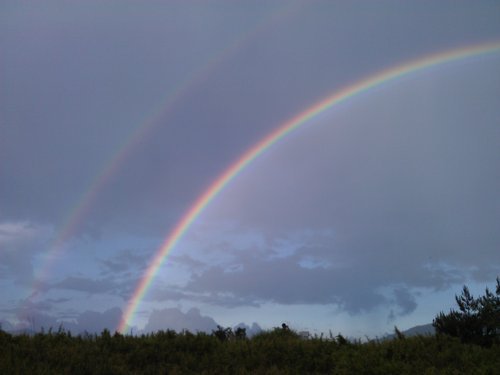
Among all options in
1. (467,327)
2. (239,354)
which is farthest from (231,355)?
(467,327)

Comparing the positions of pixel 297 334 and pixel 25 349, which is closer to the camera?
pixel 25 349

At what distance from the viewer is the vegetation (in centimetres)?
1352

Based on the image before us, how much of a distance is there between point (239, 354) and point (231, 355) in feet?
0.94

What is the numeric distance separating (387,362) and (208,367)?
554 centimetres

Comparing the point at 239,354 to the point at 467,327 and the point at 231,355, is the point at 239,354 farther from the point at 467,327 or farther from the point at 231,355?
the point at 467,327

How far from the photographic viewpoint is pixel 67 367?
1276cm

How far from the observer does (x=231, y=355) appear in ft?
51.7

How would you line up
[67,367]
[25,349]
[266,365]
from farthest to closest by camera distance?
[266,365]
[25,349]
[67,367]

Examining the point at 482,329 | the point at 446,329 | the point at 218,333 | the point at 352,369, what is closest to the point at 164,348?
the point at 218,333

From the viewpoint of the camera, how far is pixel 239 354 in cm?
1585

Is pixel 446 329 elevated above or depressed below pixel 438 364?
above

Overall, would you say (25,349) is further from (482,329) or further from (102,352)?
(482,329)

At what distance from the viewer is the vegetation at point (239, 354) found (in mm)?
13523

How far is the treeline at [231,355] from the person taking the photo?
1349cm
